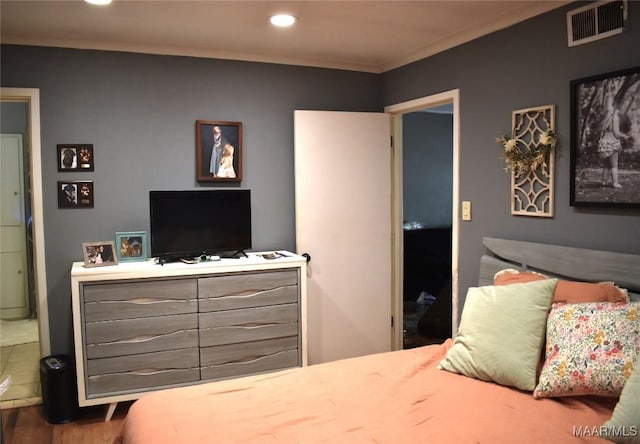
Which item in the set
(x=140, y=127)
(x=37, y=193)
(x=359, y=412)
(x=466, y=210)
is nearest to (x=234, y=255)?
(x=140, y=127)

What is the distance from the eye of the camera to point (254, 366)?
3393 millimetres

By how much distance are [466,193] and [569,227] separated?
773 mm

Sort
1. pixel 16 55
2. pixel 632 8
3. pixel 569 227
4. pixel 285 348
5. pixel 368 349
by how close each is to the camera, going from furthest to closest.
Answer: pixel 368 349, pixel 285 348, pixel 16 55, pixel 569 227, pixel 632 8

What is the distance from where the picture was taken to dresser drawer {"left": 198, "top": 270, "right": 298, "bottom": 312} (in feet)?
10.6

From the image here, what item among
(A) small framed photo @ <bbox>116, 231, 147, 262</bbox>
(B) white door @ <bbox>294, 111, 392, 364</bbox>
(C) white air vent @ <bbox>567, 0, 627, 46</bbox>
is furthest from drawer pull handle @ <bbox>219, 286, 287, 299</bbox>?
(C) white air vent @ <bbox>567, 0, 627, 46</bbox>

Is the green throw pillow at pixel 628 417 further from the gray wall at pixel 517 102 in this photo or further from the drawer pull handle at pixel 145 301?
the drawer pull handle at pixel 145 301

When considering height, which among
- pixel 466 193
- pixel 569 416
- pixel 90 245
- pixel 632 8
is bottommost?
pixel 569 416

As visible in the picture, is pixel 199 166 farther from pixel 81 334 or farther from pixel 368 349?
pixel 368 349

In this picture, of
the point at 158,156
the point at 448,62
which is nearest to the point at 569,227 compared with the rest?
the point at 448,62

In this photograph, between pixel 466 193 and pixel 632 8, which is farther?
pixel 466 193

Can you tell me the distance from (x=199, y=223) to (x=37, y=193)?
3.42ft

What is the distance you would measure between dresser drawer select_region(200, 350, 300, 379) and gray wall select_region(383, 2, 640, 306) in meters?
1.24

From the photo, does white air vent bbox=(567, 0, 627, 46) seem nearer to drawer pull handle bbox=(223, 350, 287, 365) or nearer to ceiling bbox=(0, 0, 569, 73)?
ceiling bbox=(0, 0, 569, 73)

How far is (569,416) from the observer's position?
1.85 metres
